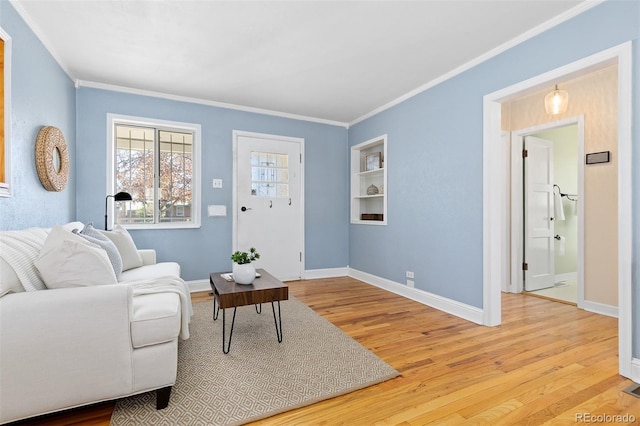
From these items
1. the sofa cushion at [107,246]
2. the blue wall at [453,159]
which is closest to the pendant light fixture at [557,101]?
the blue wall at [453,159]

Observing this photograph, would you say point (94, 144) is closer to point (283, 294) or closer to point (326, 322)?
point (283, 294)

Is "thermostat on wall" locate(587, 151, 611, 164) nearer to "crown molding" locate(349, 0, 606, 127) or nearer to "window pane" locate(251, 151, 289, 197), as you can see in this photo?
"crown molding" locate(349, 0, 606, 127)

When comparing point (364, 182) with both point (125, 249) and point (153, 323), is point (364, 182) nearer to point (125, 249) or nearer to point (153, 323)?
point (125, 249)

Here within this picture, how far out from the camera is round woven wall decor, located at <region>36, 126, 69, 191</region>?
2.50 m

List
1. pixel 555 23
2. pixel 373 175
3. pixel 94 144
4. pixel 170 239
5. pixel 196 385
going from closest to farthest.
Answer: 1. pixel 196 385
2. pixel 555 23
3. pixel 94 144
4. pixel 170 239
5. pixel 373 175

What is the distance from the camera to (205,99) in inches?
161

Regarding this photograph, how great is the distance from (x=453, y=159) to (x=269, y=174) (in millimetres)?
2552

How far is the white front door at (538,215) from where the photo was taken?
4.14 metres

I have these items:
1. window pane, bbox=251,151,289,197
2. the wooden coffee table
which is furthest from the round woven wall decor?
window pane, bbox=251,151,289,197

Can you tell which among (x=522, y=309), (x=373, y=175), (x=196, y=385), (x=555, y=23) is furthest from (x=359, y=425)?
(x=373, y=175)

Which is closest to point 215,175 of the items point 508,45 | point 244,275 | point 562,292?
point 244,275

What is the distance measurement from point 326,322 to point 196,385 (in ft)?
4.38

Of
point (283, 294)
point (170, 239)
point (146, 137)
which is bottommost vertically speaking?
point (283, 294)

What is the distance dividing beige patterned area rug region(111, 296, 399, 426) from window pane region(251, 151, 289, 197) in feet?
7.10
